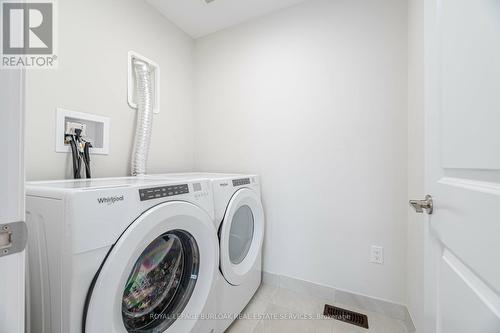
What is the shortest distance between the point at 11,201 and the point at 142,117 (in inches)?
45.8

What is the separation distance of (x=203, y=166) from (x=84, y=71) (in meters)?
1.09

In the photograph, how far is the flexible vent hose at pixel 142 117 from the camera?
4.53 feet

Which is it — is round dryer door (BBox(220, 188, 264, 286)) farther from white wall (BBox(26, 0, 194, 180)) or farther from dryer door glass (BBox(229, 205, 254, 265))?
white wall (BBox(26, 0, 194, 180))

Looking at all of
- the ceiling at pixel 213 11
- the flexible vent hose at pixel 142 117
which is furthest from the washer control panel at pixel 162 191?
the ceiling at pixel 213 11

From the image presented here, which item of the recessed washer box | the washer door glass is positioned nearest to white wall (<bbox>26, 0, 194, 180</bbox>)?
the recessed washer box

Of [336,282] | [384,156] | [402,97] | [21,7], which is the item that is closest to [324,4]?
[402,97]

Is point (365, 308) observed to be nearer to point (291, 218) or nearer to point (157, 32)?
point (291, 218)

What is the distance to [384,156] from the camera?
4.31 ft

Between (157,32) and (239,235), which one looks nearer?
(239,235)

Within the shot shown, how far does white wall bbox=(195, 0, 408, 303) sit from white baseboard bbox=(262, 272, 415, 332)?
4cm

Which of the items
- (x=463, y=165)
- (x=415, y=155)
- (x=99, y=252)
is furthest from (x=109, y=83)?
(x=415, y=155)

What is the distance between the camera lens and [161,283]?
36.3 inches

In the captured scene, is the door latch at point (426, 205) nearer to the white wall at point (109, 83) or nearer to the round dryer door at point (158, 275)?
the round dryer door at point (158, 275)

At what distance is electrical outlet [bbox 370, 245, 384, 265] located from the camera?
1323 mm
